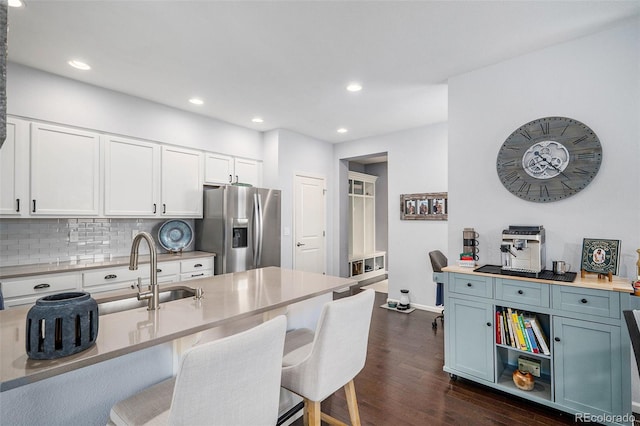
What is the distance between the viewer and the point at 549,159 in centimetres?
240

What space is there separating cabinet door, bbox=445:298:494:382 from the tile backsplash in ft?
11.2

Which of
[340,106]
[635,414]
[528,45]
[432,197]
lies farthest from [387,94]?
[635,414]

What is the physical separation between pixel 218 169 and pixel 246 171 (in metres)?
0.48

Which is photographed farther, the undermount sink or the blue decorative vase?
the undermount sink

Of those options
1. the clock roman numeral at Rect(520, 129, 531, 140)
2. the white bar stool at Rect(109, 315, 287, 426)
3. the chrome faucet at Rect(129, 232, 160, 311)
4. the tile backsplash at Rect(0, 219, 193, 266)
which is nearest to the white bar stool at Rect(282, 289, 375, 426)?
the white bar stool at Rect(109, 315, 287, 426)

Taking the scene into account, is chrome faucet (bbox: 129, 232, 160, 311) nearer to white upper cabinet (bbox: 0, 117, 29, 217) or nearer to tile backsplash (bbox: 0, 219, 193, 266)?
white upper cabinet (bbox: 0, 117, 29, 217)

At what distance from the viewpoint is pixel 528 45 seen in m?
2.39

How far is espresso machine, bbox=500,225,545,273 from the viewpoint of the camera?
2262 millimetres

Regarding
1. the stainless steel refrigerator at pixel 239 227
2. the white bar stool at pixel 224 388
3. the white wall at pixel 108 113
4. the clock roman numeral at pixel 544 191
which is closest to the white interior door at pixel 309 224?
the stainless steel refrigerator at pixel 239 227

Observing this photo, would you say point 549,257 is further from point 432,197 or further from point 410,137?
point 410,137

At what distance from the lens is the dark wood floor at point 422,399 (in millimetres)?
2031

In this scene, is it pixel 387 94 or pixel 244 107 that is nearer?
pixel 387 94

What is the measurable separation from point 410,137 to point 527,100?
2176 mm

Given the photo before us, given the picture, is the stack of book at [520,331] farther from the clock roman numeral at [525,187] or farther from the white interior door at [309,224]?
the white interior door at [309,224]
